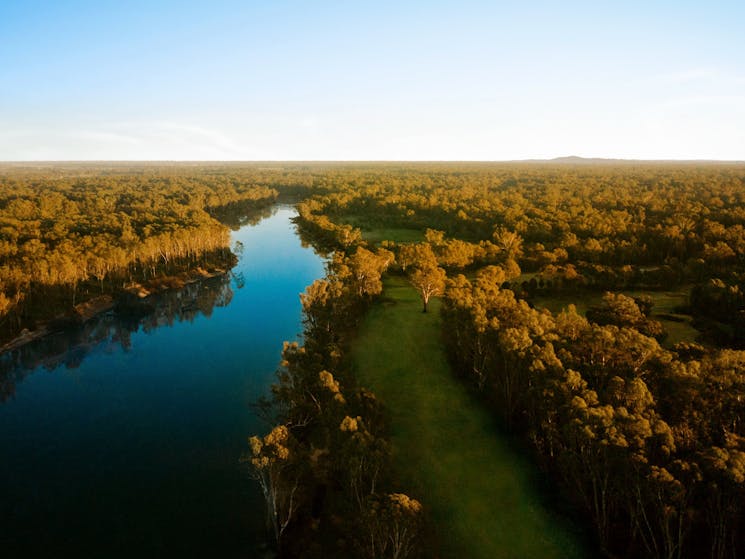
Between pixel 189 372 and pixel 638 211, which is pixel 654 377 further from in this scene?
pixel 638 211

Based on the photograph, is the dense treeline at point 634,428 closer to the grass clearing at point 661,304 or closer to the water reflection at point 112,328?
the grass clearing at point 661,304

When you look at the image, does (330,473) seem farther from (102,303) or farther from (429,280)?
(102,303)

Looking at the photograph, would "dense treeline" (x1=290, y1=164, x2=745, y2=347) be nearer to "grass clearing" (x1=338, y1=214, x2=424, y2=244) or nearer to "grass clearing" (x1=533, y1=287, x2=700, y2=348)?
"grass clearing" (x1=533, y1=287, x2=700, y2=348)

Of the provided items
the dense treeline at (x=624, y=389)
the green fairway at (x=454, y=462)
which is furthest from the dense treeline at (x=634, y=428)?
the green fairway at (x=454, y=462)

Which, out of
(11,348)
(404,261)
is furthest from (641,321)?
(11,348)

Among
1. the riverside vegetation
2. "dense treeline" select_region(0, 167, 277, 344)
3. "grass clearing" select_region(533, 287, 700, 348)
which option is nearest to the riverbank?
"dense treeline" select_region(0, 167, 277, 344)

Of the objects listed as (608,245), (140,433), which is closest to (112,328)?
(140,433)
